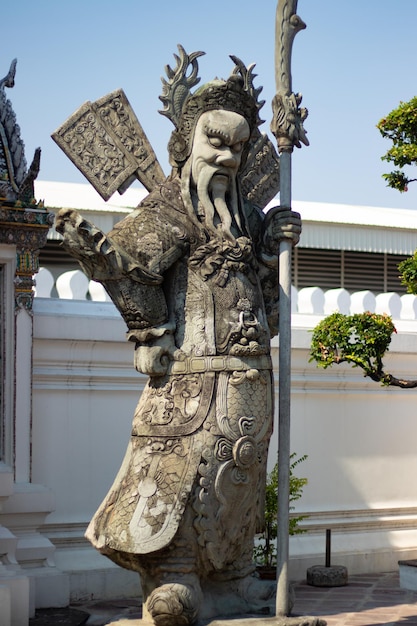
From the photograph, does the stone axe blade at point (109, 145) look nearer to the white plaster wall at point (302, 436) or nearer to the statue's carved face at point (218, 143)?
the statue's carved face at point (218, 143)

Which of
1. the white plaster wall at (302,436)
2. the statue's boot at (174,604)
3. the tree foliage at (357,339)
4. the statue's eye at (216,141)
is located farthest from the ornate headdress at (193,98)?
the white plaster wall at (302,436)

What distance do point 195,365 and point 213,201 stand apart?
77 cm

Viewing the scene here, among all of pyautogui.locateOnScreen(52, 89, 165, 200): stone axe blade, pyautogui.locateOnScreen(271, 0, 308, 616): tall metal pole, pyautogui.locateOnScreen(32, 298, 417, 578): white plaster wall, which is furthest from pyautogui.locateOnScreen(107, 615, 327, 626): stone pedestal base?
pyautogui.locateOnScreen(32, 298, 417, 578): white plaster wall

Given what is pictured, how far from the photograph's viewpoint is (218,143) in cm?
539

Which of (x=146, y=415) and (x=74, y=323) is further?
(x=74, y=323)

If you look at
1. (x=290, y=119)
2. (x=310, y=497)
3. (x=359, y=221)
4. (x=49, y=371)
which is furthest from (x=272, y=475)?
(x=359, y=221)

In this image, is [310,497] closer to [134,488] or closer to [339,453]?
[339,453]

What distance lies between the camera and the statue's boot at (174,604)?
5078mm

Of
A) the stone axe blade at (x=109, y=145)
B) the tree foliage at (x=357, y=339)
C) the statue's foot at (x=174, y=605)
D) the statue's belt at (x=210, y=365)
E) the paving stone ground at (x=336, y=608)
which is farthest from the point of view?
the tree foliage at (x=357, y=339)

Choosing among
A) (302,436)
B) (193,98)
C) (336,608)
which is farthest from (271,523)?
(193,98)

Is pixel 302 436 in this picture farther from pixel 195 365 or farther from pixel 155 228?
pixel 155 228

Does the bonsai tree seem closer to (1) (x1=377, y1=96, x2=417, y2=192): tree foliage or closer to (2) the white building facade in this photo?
(2) the white building facade

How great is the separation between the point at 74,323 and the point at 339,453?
2316 millimetres

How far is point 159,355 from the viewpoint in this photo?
17.4ft
